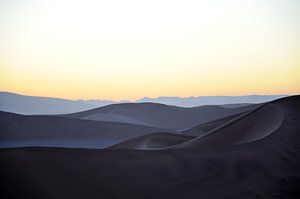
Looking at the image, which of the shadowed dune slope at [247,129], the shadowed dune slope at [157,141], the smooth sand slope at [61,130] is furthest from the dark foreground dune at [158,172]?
the smooth sand slope at [61,130]

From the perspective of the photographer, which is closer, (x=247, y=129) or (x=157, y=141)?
(x=247, y=129)

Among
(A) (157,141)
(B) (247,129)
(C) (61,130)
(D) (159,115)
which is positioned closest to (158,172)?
(B) (247,129)

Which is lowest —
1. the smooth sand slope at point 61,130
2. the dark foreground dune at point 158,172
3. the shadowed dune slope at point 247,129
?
the smooth sand slope at point 61,130

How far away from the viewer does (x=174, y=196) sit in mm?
6047

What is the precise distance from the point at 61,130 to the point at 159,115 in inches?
710

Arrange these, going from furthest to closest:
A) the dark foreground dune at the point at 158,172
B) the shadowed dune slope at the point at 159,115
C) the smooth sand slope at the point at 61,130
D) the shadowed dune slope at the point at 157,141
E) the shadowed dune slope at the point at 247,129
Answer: the shadowed dune slope at the point at 159,115 < the smooth sand slope at the point at 61,130 < the shadowed dune slope at the point at 157,141 < the shadowed dune slope at the point at 247,129 < the dark foreground dune at the point at 158,172

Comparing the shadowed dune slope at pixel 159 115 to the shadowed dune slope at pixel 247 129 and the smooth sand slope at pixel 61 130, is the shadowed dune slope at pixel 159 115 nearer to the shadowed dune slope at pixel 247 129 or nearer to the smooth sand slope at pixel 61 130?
the smooth sand slope at pixel 61 130

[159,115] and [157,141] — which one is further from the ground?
[157,141]

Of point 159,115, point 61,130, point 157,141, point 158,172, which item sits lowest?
point 61,130

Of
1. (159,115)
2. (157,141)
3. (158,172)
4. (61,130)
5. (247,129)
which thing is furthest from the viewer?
(159,115)

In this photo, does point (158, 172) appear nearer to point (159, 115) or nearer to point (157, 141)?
point (157, 141)

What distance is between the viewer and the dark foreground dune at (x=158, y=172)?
19.6 feet

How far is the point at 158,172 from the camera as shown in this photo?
6965 millimetres

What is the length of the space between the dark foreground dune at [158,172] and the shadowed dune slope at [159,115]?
92.6 ft
